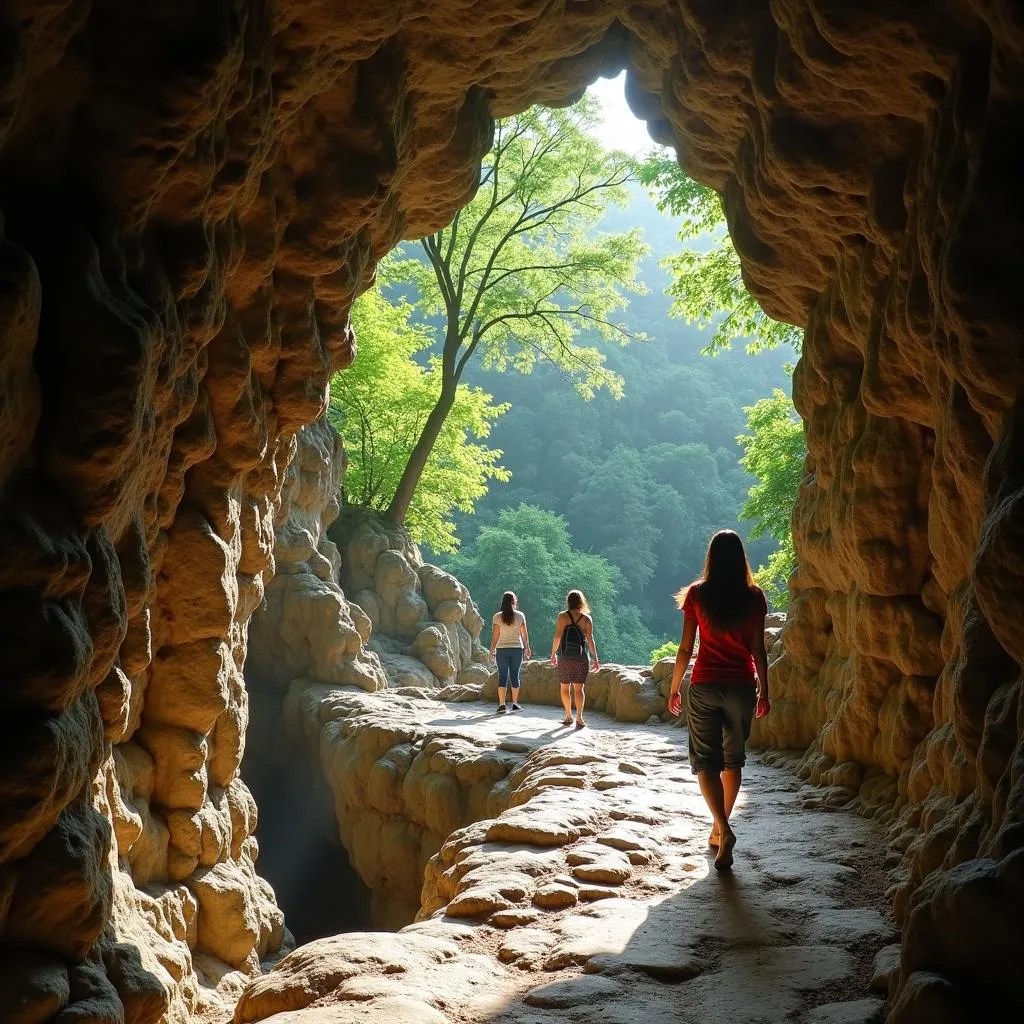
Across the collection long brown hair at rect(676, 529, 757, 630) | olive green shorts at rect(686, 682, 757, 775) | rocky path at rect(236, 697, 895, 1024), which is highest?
long brown hair at rect(676, 529, 757, 630)

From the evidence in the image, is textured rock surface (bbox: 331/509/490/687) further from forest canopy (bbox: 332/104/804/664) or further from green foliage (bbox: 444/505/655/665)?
green foliage (bbox: 444/505/655/665)

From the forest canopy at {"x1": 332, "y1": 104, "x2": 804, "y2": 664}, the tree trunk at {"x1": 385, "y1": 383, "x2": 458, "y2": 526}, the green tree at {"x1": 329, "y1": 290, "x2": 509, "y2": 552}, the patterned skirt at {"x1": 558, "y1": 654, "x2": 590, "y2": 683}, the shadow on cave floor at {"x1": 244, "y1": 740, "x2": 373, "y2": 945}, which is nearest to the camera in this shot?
the patterned skirt at {"x1": 558, "y1": 654, "x2": 590, "y2": 683}

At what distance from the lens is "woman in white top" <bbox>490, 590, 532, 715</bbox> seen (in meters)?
12.4

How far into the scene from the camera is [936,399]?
522 cm

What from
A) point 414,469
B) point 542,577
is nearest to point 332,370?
A: point 414,469

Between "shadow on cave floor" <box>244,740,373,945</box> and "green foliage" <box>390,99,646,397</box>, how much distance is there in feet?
36.5

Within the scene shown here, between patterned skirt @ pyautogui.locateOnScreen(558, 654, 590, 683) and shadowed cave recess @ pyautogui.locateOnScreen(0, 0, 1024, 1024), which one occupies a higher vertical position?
shadowed cave recess @ pyautogui.locateOnScreen(0, 0, 1024, 1024)

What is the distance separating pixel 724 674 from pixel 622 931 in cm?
152

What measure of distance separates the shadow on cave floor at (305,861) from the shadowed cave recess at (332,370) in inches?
262

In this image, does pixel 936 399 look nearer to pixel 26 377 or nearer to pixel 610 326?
pixel 26 377

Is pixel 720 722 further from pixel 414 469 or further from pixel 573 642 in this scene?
pixel 414 469

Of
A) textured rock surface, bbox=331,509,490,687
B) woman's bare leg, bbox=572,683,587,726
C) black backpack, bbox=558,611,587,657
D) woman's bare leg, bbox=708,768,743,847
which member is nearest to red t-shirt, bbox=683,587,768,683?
woman's bare leg, bbox=708,768,743,847

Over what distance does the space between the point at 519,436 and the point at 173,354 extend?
188 feet

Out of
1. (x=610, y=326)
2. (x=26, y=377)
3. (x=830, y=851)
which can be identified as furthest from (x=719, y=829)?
(x=610, y=326)
